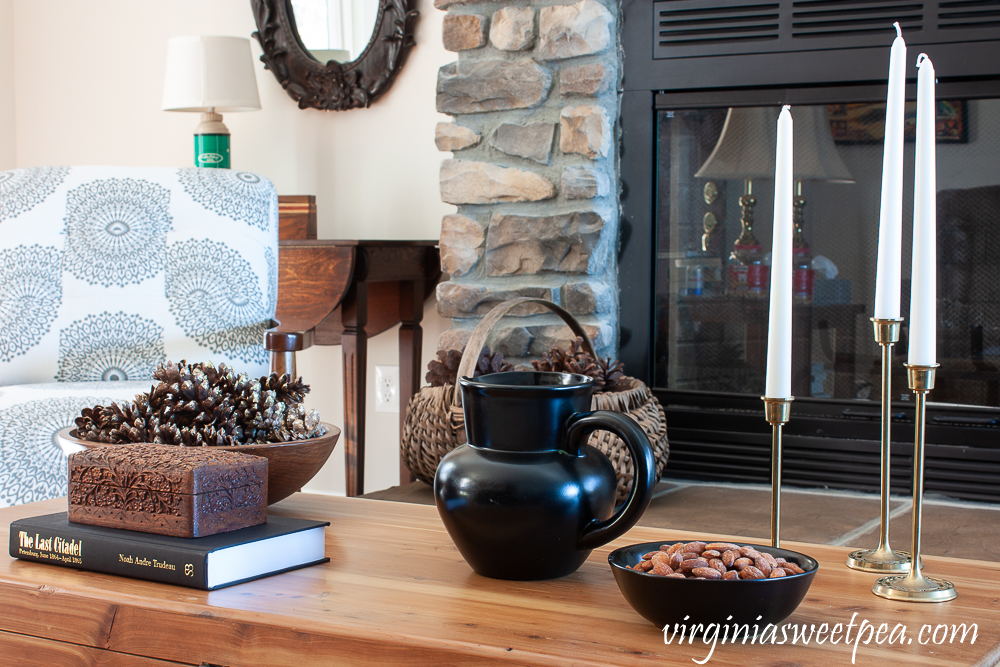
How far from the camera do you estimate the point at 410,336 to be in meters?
2.48

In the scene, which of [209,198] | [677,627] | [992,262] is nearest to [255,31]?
[209,198]

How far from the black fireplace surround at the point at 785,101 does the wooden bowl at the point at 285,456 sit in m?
1.16

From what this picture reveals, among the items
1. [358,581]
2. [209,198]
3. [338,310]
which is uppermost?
[209,198]

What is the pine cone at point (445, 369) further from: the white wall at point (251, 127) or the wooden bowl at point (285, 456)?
the white wall at point (251, 127)

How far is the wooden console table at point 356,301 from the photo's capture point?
222 centimetres

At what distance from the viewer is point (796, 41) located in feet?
6.07

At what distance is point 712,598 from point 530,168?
145 cm

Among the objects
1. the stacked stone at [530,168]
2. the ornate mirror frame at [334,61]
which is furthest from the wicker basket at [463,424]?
the ornate mirror frame at [334,61]

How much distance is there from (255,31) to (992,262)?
6.73ft

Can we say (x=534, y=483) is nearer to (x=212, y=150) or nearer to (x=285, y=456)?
(x=285, y=456)

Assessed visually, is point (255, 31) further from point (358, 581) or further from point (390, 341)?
point (358, 581)

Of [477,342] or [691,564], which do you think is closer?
[691,564]

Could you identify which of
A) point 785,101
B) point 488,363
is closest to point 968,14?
point 785,101

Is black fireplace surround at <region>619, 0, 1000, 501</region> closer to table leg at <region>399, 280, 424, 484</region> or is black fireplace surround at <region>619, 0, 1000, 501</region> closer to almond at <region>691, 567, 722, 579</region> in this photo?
table leg at <region>399, 280, 424, 484</region>
